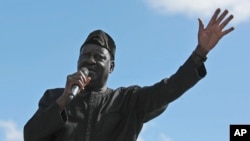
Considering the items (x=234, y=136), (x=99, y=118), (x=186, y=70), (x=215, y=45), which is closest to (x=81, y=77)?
(x=99, y=118)

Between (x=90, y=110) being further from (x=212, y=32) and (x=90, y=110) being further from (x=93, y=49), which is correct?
(x=212, y=32)

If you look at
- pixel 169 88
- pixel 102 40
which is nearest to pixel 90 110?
pixel 102 40

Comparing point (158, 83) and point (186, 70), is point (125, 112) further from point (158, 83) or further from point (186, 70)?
point (186, 70)

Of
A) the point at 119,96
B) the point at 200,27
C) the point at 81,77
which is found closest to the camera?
the point at 81,77

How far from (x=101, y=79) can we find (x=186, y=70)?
98 cm

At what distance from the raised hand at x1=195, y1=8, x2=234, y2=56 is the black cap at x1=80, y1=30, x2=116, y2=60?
1.06 meters

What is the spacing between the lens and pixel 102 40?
5.80 m

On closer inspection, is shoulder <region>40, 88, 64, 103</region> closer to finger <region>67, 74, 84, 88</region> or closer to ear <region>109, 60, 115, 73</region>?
ear <region>109, 60, 115, 73</region>

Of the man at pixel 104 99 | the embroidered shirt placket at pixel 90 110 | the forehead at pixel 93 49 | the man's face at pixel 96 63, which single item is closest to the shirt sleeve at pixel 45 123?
the man at pixel 104 99

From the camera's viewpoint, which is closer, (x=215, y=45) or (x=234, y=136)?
(x=215, y=45)

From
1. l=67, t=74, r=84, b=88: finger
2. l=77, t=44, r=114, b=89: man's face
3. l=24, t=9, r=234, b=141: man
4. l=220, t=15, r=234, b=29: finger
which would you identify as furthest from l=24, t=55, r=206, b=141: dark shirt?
l=220, t=15, r=234, b=29: finger

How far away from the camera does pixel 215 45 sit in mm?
5207

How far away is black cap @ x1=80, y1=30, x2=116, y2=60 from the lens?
5.79 metres

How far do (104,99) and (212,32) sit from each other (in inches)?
52.4
